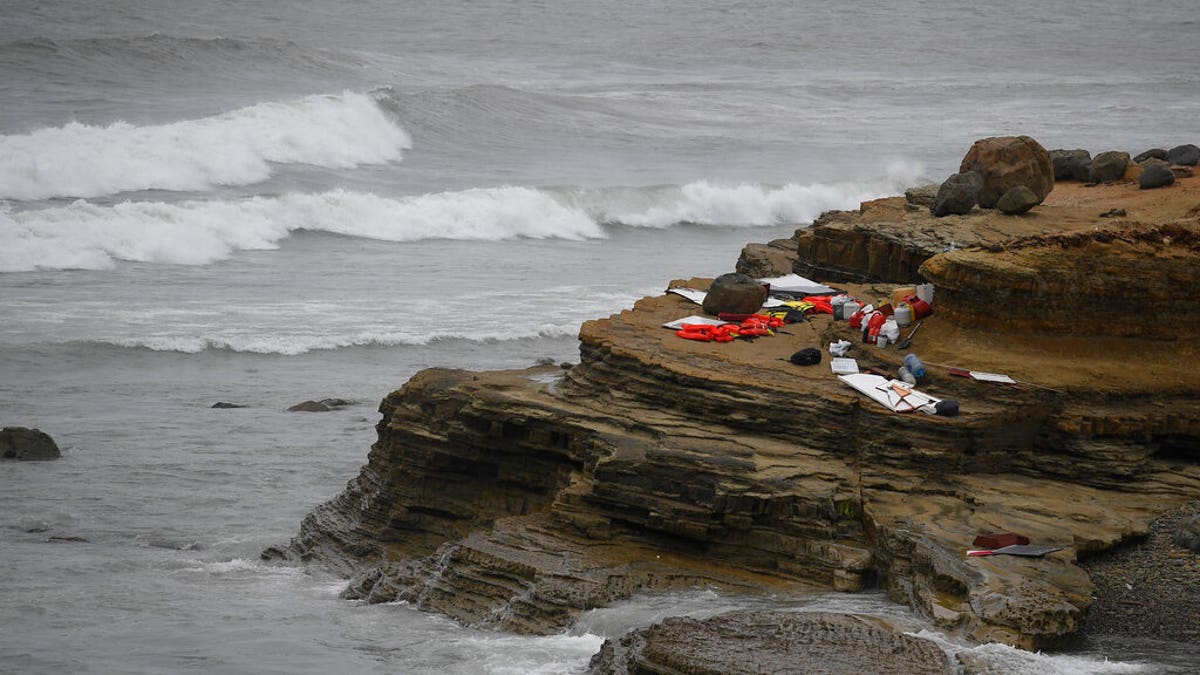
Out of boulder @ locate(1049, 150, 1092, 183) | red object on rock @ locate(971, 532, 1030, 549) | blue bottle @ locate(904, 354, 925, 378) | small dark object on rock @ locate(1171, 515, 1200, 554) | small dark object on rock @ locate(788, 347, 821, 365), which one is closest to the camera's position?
red object on rock @ locate(971, 532, 1030, 549)

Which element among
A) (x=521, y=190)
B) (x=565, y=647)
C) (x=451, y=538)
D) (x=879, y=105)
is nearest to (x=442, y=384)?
(x=451, y=538)

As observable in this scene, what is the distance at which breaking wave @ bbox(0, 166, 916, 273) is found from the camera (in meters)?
28.8

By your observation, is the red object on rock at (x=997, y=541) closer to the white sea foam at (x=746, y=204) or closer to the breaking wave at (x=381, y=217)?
the breaking wave at (x=381, y=217)

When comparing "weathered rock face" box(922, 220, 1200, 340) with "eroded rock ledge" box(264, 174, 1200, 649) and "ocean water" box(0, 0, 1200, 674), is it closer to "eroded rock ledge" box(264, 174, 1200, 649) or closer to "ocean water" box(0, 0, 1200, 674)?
"eroded rock ledge" box(264, 174, 1200, 649)

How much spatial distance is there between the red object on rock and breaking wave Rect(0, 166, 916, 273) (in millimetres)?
20149

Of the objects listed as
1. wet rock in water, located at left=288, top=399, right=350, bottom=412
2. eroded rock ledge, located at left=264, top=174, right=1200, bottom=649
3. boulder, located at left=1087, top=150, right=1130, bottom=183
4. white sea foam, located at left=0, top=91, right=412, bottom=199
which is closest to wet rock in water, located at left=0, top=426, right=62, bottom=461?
wet rock in water, located at left=288, top=399, right=350, bottom=412

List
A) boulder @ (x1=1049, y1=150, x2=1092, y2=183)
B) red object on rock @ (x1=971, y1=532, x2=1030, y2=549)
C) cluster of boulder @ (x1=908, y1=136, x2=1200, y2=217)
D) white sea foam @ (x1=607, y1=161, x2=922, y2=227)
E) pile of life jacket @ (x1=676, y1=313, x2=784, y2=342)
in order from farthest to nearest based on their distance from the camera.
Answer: white sea foam @ (x1=607, y1=161, x2=922, y2=227) → boulder @ (x1=1049, y1=150, x2=1092, y2=183) → cluster of boulder @ (x1=908, y1=136, x2=1200, y2=217) → pile of life jacket @ (x1=676, y1=313, x2=784, y2=342) → red object on rock @ (x1=971, y1=532, x2=1030, y2=549)

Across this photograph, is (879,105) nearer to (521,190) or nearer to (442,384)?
(521,190)

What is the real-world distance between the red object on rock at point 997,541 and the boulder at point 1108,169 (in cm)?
837

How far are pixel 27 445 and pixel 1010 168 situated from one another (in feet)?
35.5

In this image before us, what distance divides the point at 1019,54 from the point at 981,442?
190ft

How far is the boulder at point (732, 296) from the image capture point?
A: 1508cm

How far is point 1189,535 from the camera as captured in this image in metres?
11.7

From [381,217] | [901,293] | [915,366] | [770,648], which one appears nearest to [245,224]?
[381,217]
